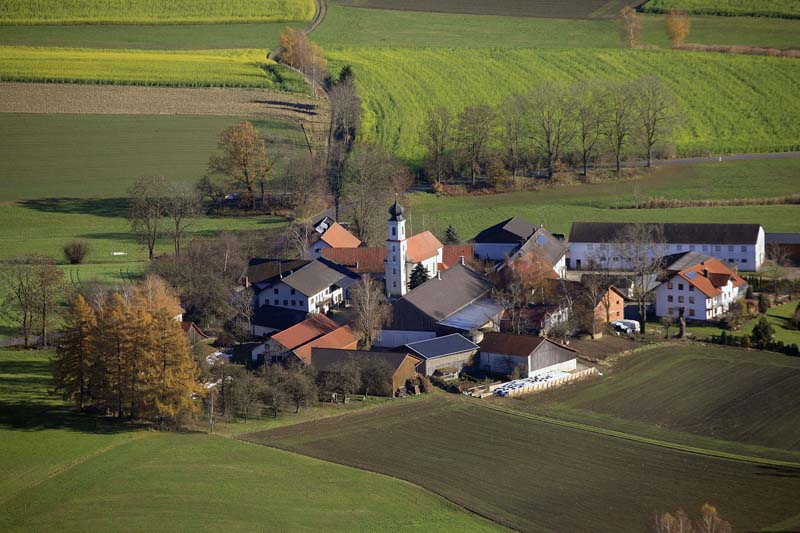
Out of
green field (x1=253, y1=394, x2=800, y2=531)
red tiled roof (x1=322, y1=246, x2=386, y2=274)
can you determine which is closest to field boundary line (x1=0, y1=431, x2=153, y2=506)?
green field (x1=253, y1=394, x2=800, y2=531)

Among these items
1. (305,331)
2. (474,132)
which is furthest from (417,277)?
(474,132)

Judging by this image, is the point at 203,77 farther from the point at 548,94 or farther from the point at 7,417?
the point at 7,417

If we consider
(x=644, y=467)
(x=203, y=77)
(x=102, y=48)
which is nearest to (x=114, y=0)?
(x=102, y=48)

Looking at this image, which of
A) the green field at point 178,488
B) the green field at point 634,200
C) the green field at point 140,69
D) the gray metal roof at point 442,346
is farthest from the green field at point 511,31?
the green field at point 178,488

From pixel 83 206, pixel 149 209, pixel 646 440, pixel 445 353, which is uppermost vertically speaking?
pixel 83 206

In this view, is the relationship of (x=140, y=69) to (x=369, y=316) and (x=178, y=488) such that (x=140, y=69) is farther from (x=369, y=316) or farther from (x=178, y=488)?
(x=178, y=488)

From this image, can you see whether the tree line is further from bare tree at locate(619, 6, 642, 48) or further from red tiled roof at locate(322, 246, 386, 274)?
red tiled roof at locate(322, 246, 386, 274)

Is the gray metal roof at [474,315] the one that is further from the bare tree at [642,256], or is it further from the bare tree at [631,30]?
the bare tree at [631,30]

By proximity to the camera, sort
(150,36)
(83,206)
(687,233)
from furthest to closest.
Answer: (150,36) < (83,206) < (687,233)
